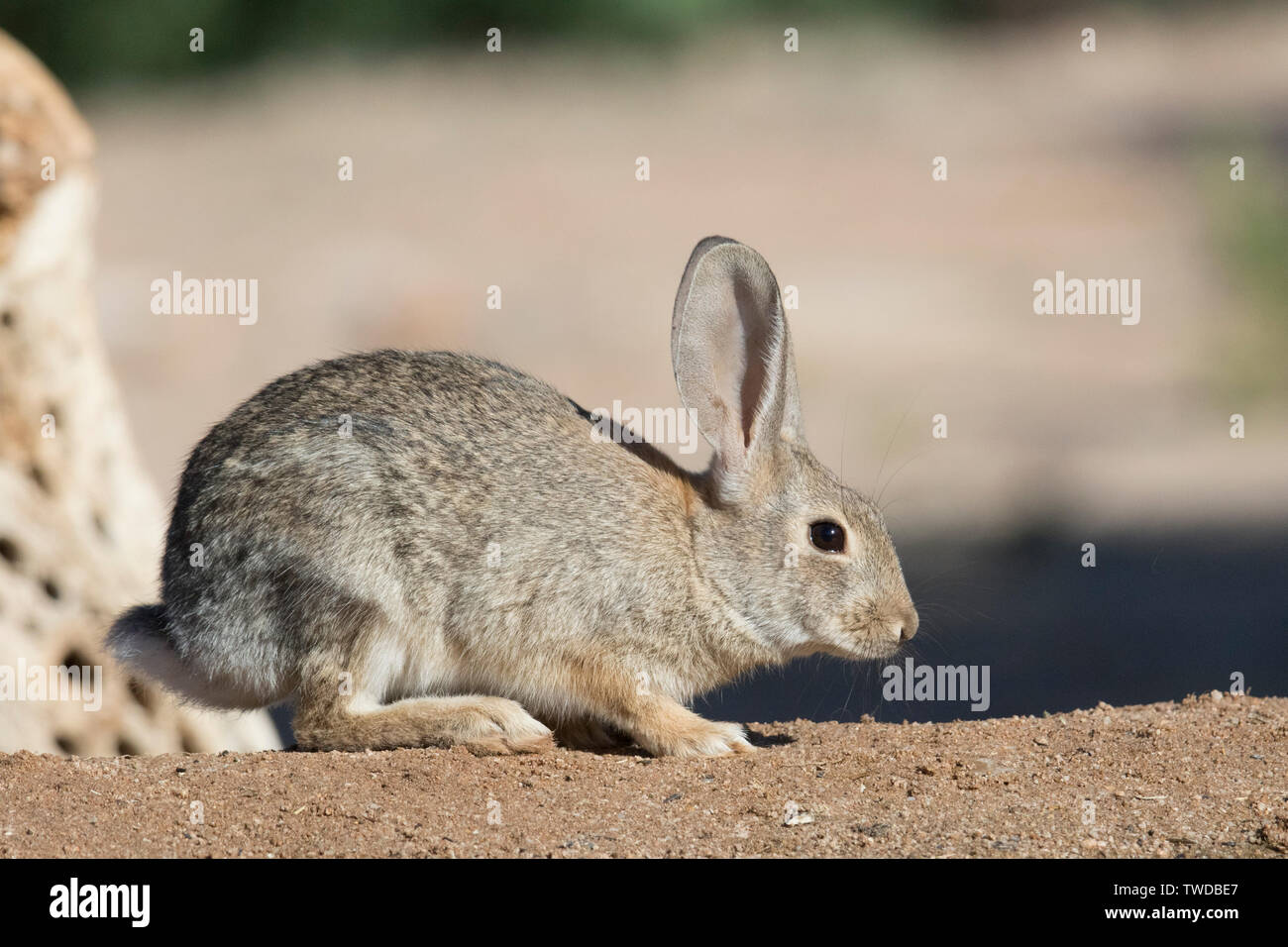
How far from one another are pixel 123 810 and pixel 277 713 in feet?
19.7

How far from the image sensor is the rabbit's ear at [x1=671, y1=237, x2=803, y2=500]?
567 centimetres

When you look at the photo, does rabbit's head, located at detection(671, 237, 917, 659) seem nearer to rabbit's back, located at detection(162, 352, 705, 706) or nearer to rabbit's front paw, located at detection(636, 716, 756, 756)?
rabbit's back, located at detection(162, 352, 705, 706)

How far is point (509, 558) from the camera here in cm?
548

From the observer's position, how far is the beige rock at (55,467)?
21.7 feet

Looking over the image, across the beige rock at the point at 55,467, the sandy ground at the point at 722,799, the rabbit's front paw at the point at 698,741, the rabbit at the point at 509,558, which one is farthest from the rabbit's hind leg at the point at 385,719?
the beige rock at the point at 55,467

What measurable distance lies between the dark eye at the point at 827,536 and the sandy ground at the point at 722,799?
73cm

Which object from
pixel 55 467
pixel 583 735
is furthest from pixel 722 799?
pixel 55 467

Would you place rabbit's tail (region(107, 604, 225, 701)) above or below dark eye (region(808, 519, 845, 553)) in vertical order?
below

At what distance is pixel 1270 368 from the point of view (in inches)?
585

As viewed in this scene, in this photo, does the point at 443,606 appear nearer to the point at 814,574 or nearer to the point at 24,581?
the point at 814,574
